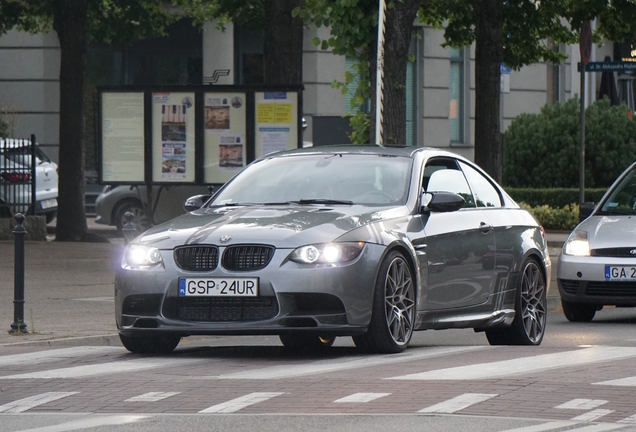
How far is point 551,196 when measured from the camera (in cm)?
3069

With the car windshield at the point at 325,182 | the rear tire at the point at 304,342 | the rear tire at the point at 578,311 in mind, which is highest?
the car windshield at the point at 325,182

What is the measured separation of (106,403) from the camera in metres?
7.82

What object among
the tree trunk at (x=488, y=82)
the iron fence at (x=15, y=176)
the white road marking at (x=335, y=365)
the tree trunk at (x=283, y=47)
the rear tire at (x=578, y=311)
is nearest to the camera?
the white road marking at (x=335, y=365)

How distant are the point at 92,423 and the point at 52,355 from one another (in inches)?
127

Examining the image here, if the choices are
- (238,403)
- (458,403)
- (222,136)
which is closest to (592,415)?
(458,403)

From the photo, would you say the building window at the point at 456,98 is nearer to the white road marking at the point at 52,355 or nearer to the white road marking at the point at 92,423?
the white road marking at the point at 52,355

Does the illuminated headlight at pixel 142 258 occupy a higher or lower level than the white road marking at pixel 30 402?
higher

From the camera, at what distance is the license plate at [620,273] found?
13625 millimetres

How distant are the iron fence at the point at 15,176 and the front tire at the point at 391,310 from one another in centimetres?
1520

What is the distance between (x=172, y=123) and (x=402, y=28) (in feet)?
15.7

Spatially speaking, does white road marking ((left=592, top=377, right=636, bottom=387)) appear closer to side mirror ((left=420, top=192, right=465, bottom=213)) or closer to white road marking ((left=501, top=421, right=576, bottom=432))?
white road marking ((left=501, top=421, right=576, bottom=432))

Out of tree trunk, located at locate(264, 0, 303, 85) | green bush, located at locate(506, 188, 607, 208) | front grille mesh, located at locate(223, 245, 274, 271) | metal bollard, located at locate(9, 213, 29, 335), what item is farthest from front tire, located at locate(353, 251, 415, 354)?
green bush, located at locate(506, 188, 607, 208)

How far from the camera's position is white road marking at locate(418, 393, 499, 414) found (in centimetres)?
736

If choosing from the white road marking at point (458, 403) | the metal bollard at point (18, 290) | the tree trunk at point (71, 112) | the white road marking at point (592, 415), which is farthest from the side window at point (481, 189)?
the tree trunk at point (71, 112)
